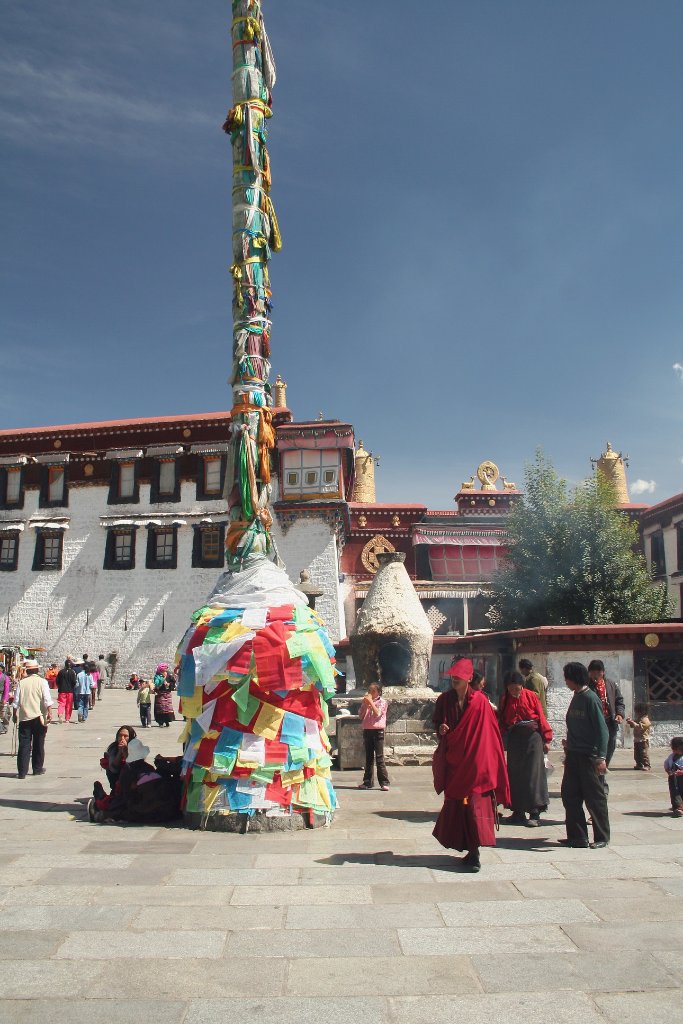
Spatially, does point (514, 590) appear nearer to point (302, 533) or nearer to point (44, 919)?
point (302, 533)

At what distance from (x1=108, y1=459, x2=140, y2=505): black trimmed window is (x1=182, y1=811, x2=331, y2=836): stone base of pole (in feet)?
96.0

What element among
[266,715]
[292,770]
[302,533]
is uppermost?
[302,533]

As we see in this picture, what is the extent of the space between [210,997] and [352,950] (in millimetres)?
903

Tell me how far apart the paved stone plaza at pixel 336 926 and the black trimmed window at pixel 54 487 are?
98.1ft

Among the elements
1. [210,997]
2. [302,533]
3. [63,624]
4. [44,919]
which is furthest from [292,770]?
[63,624]

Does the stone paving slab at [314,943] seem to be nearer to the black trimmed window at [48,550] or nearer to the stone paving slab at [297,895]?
the stone paving slab at [297,895]

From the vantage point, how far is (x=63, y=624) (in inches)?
1374

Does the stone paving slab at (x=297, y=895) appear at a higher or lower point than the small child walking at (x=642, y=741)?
lower

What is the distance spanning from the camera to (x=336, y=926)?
477 centimetres

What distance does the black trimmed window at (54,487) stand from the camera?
36.2 meters

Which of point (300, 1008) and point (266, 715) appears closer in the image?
point (300, 1008)

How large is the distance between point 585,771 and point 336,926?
2.90 m

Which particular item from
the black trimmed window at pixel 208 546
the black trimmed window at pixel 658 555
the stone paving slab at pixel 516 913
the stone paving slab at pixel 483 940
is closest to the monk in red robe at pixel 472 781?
the stone paving slab at pixel 516 913

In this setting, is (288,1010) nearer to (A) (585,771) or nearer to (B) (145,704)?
(A) (585,771)
